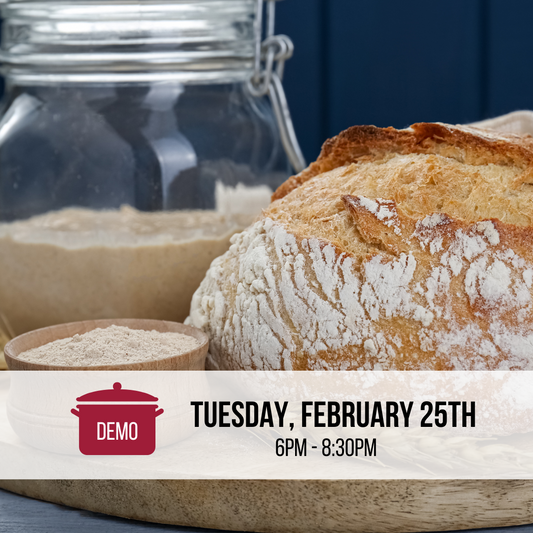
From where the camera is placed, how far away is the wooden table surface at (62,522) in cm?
74

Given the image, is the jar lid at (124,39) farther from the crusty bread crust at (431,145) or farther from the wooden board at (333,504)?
the wooden board at (333,504)

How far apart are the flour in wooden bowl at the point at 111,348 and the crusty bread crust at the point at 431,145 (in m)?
0.33

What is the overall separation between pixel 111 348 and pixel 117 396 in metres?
0.07

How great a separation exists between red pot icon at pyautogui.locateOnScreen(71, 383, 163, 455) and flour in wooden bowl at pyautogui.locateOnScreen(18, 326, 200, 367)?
0.13ft

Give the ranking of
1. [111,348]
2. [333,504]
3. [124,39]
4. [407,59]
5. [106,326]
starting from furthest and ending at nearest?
[407,59], [124,39], [106,326], [111,348], [333,504]

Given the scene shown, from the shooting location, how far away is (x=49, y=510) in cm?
79

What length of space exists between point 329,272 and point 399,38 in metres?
1.36

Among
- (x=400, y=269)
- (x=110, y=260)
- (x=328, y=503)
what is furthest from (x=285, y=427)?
(x=110, y=260)

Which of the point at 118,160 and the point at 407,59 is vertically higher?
the point at 407,59

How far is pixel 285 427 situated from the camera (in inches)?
31.7

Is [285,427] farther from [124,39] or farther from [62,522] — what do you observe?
[124,39]

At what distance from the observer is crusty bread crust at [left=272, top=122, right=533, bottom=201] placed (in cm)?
87

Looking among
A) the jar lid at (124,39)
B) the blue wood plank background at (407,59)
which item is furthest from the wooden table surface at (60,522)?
the blue wood plank background at (407,59)

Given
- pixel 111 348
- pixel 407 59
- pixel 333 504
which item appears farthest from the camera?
pixel 407 59
